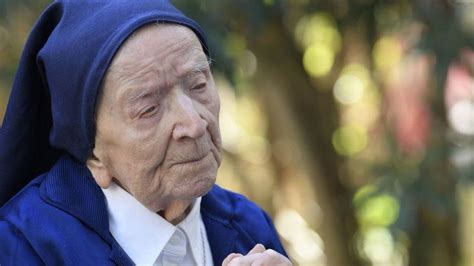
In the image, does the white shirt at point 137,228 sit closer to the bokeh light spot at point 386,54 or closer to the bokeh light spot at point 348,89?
the bokeh light spot at point 386,54

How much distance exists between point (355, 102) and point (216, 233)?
309cm

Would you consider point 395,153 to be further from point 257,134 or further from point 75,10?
point 75,10

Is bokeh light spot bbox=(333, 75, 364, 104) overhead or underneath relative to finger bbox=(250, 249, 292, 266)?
underneath

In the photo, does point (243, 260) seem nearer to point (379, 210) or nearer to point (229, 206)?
point (229, 206)

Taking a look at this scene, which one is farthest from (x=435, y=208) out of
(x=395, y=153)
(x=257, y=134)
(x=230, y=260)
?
(x=230, y=260)

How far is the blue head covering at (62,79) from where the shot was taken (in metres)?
2.00

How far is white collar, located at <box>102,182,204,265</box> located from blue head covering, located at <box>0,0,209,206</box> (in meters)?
0.12

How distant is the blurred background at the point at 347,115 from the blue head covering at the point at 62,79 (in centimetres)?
118

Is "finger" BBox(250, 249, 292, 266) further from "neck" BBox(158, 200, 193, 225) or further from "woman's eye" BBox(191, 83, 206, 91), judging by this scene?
"woman's eye" BBox(191, 83, 206, 91)

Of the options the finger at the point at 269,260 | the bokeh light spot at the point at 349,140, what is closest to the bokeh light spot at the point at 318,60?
the bokeh light spot at the point at 349,140

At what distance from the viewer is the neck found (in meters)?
2.12

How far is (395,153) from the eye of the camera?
161 inches

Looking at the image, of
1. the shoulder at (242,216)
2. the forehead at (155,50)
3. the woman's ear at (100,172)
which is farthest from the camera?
the shoulder at (242,216)

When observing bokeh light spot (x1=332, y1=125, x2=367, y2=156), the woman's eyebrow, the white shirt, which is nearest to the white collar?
the white shirt
